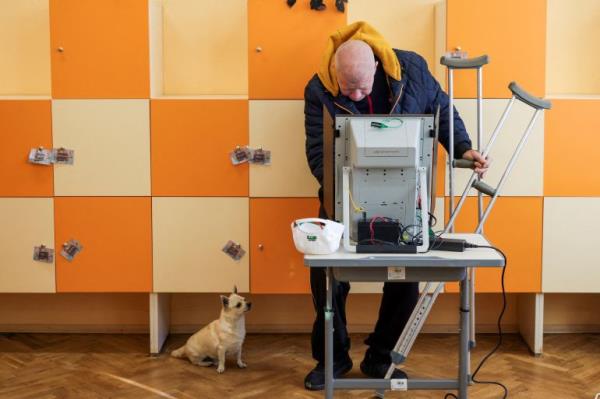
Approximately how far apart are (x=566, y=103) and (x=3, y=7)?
2.98 m

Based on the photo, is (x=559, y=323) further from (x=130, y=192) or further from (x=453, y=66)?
(x=130, y=192)

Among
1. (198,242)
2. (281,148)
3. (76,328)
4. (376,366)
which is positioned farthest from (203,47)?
(376,366)

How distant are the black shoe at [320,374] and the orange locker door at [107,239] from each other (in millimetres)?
985

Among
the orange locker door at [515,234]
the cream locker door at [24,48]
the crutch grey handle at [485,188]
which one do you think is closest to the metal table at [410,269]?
the crutch grey handle at [485,188]

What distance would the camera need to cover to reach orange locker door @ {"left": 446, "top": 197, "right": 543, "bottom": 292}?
383cm

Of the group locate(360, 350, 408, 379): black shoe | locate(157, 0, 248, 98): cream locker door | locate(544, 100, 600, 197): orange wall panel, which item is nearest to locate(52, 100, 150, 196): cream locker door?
locate(157, 0, 248, 98): cream locker door

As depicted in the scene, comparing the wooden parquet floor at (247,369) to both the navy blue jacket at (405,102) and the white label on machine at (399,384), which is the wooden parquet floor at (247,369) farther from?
the navy blue jacket at (405,102)

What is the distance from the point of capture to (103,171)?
3867 millimetres

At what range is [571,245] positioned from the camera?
12.6 feet

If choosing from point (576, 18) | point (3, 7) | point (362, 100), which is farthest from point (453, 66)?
point (3, 7)

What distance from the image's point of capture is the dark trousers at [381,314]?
11.3 feet

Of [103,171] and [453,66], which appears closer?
[453,66]

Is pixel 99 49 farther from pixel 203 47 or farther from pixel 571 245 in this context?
pixel 571 245

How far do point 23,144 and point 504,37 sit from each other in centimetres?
242
